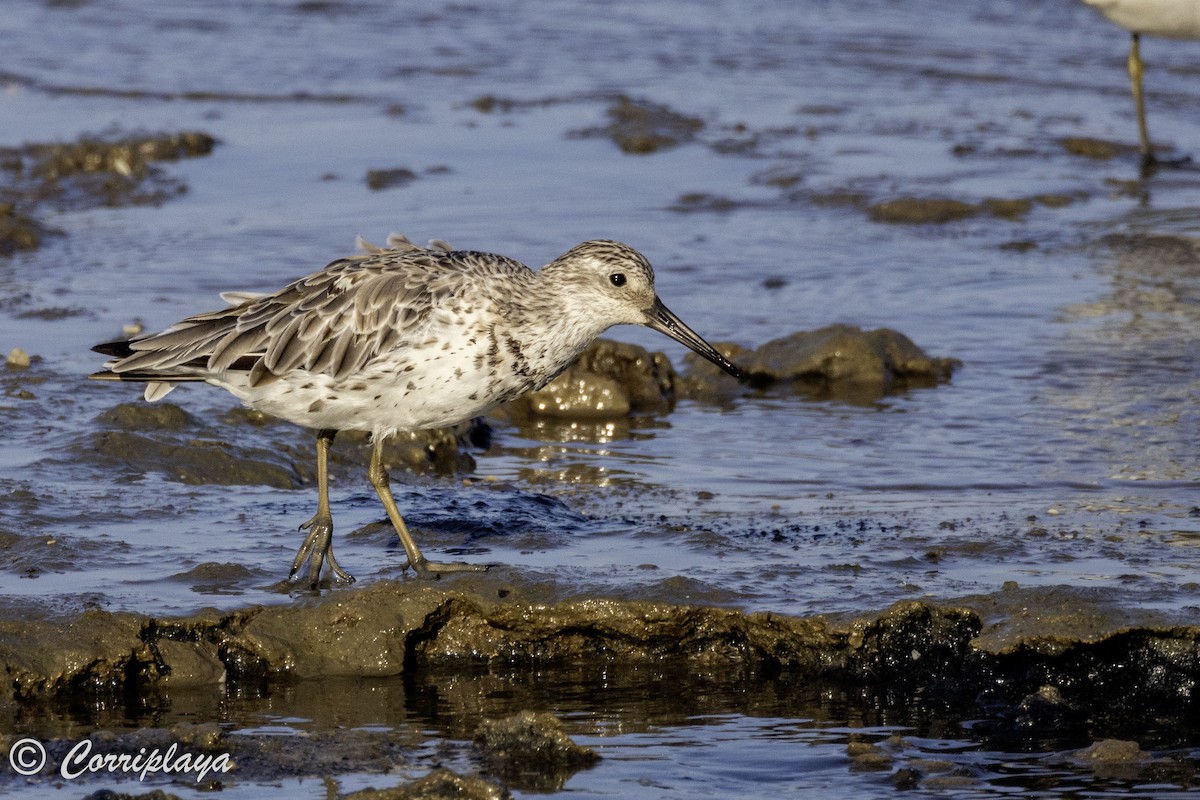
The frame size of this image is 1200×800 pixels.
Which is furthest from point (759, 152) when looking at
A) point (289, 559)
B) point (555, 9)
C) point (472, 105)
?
point (289, 559)

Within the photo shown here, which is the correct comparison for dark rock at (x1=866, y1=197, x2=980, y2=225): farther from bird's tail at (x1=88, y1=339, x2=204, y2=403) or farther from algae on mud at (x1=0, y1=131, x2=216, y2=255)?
bird's tail at (x1=88, y1=339, x2=204, y2=403)

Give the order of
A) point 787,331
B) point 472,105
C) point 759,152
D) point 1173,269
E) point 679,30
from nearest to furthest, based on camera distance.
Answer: point 787,331
point 1173,269
point 759,152
point 472,105
point 679,30

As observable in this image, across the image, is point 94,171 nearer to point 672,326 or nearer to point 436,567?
point 672,326

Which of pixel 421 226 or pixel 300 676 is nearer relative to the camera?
pixel 300 676

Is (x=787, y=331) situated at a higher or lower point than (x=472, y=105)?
lower

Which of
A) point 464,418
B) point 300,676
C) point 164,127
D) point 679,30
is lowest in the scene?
point 300,676

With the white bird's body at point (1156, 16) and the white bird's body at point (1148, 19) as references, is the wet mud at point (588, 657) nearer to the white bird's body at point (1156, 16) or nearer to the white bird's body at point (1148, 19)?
the white bird's body at point (1148, 19)

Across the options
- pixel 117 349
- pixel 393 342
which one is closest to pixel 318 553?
pixel 393 342

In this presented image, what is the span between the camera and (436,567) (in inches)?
250

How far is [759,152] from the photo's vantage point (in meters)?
15.3

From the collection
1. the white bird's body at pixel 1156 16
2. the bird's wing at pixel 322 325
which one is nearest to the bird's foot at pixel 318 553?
the bird's wing at pixel 322 325

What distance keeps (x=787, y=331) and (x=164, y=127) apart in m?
7.55

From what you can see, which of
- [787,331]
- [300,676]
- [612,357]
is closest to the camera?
[300,676]

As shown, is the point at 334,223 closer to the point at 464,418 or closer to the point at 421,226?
the point at 421,226
